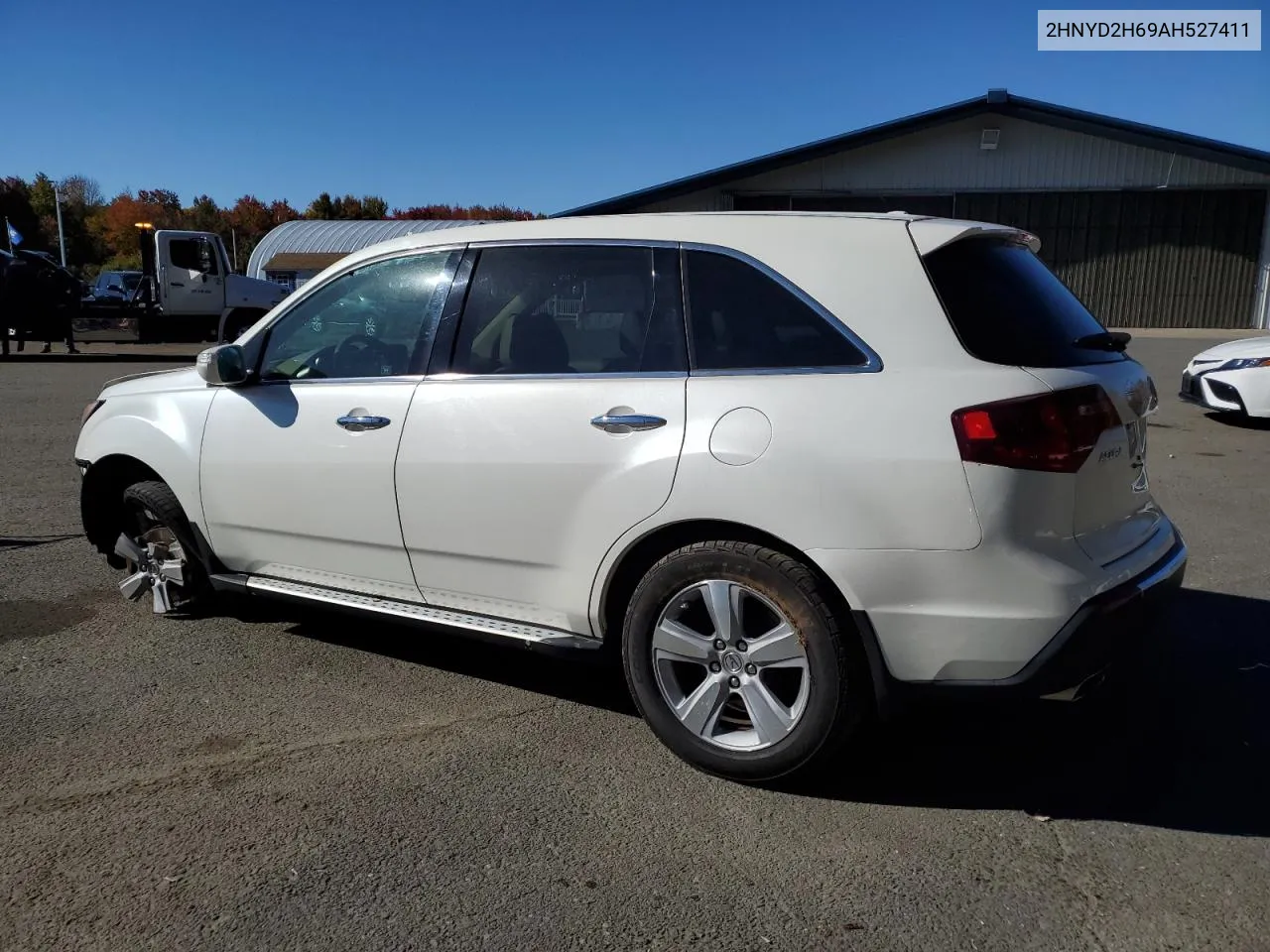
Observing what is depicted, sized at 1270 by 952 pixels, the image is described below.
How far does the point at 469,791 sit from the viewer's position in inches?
125

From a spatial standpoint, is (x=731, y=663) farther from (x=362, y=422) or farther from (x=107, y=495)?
(x=107, y=495)

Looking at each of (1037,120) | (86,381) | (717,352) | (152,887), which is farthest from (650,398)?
(1037,120)

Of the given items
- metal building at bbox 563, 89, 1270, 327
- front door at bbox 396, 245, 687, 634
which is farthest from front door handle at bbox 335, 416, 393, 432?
metal building at bbox 563, 89, 1270, 327

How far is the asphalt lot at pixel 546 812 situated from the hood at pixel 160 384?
43.7 inches

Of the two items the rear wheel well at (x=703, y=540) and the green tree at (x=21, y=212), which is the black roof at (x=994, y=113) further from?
the rear wheel well at (x=703, y=540)

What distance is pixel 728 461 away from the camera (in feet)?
9.96

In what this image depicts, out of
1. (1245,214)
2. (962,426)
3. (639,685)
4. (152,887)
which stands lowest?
(152,887)

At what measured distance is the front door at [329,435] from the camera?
3811 mm

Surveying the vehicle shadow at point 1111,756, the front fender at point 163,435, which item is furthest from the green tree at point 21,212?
the vehicle shadow at point 1111,756

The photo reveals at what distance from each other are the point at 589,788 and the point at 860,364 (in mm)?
1574

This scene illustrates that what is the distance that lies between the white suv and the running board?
0.01 metres

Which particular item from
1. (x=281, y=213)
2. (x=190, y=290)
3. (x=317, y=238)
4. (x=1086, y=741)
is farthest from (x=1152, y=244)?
(x=281, y=213)

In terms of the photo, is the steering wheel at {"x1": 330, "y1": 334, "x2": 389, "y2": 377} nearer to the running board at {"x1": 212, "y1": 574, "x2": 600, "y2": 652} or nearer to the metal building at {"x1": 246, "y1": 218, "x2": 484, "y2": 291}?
the running board at {"x1": 212, "y1": 574, "x2": 600, "y2": 652}

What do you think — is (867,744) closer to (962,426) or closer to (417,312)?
(962,426)
